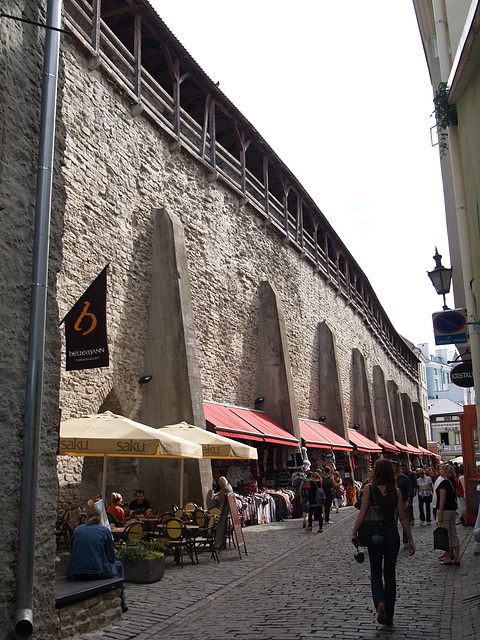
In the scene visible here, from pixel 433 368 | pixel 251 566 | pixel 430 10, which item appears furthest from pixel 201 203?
pixel 433 368

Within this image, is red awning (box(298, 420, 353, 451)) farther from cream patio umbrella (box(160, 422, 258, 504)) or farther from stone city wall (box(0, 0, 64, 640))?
stone city wall (box(0, 0, 64, 640))

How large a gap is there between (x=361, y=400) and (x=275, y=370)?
12.4 meters

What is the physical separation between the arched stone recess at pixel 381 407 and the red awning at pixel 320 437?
13.5m

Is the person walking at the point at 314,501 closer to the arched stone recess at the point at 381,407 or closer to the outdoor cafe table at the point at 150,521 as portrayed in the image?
the outdoor cafe table at the point at 150,521

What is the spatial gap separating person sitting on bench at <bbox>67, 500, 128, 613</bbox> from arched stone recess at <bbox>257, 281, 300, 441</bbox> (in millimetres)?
12699

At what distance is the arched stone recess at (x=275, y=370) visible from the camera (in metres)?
18.1

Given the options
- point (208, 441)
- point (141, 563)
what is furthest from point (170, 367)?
point (141, 563)

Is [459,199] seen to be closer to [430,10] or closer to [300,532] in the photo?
[430,10]

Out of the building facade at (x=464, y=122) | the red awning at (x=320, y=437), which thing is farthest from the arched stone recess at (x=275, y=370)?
the building facade at (x=464, y=122)

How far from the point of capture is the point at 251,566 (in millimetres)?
8383

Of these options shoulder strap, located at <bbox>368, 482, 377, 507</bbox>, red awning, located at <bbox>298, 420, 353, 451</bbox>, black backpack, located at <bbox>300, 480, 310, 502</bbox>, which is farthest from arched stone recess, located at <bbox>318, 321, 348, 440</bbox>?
shoulder strap, located at <bbox>368, 482, 377, 507</bbox>

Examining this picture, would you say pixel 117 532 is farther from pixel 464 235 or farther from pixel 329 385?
pixel 329 385

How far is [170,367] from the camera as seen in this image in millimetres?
12062

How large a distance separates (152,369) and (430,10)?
10277 mm
